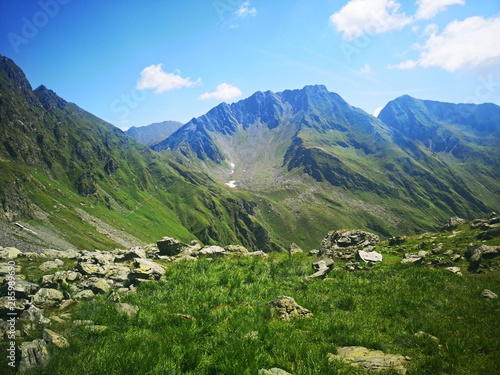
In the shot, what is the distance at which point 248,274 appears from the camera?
1716 centimetres

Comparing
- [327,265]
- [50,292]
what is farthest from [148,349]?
[327,265]

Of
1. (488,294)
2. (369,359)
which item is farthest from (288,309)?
(488,294)

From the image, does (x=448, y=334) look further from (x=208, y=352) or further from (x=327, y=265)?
(x=327, y=265)

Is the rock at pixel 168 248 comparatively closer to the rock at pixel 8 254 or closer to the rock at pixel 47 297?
the rock at pixel 8 254

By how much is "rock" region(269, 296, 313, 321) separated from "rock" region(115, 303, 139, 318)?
5585 millimetres

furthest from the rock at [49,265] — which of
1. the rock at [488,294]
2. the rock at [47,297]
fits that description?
the rock at [488,294]

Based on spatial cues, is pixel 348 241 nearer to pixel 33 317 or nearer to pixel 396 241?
pixel 396 241

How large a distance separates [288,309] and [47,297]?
41.2ft

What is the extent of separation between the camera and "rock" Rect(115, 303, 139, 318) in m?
10.9

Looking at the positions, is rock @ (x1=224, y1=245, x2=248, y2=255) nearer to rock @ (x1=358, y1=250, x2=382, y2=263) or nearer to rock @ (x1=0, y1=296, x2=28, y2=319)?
rock @ (x1=358, y1=250, x2=382, y2=263)

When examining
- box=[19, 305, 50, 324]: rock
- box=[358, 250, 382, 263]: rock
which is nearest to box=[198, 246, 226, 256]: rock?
box=[358, 250, 382, 263]: rock

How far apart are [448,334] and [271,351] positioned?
231 inches

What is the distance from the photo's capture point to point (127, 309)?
11.3m

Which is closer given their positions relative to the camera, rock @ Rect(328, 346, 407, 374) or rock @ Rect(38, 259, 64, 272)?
rock @ Rect(328, 346, 407, 374)
